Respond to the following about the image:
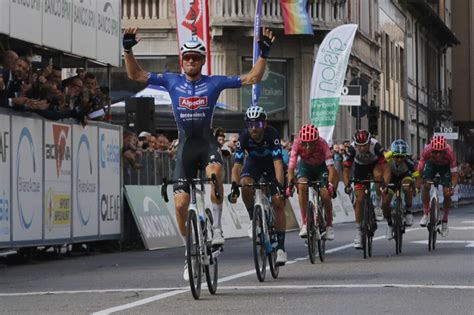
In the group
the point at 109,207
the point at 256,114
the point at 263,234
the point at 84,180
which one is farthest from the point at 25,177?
the point at 263,234

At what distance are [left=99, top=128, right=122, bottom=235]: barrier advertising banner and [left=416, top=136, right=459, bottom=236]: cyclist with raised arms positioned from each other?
15.3 feet

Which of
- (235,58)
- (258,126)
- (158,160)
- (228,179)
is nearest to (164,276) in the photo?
(258,126)

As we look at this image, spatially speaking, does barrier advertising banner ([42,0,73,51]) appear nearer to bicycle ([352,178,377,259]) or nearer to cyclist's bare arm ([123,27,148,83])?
bicycle ([352,178,377,259])

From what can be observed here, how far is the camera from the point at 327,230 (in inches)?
770

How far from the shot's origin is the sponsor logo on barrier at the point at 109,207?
74.9 ft

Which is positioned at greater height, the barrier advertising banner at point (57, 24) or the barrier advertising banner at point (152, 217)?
the barrier advertising banner at point (57, 24)

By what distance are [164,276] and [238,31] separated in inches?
1058

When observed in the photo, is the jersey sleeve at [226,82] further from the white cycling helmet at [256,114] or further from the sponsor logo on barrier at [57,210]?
the sponsor logo on barrier at [57,210]

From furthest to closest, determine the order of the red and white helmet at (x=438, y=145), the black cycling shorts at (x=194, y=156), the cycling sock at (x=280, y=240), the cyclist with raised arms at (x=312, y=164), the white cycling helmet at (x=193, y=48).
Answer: the red and white helmet at (x=438, y=145) → the cyclist with raised arms at (x=312, y=164) → the cycling sock at (x=280, y=240) → the white cycling helmet at (x=193, y=48) → the black cycling shorts at (x=194, y=156)

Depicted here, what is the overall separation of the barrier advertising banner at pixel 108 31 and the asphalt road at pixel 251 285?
3450 mm

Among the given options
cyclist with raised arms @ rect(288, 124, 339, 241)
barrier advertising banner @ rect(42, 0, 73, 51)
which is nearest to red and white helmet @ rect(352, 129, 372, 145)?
cyclist with raised arms @ rect(288, 124, 339, 241)

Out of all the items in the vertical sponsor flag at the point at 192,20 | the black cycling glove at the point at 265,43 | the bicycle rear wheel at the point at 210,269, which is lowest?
the bicycle rear wheel at the point at 210,269

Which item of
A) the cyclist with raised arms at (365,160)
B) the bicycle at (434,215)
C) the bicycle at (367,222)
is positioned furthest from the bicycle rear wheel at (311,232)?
the bicycle at (434,215)

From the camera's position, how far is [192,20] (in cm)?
2817
